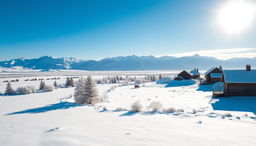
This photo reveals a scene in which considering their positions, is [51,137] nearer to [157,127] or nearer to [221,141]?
[157,127]

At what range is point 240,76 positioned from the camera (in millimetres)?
23547

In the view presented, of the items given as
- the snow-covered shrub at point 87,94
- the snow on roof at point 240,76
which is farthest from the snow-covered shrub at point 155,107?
the snow on roof at point 240,76

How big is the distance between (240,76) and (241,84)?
162cm

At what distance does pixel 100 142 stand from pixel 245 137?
518 centimetres

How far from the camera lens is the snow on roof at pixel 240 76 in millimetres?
22594

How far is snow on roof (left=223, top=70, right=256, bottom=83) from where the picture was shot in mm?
22594

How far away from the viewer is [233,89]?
22.9m

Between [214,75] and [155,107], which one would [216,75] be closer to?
[214,75]

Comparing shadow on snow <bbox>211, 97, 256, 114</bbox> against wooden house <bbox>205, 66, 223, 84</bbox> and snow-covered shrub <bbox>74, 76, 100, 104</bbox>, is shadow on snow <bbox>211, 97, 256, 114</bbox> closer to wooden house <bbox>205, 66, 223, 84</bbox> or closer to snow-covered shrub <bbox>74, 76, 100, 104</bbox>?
snow-covered shrub <bbox>74, 76, 100, 104</bbox>

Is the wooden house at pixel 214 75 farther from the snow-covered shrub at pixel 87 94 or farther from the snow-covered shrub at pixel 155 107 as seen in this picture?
the snow-covered shrub at pixel 155 107

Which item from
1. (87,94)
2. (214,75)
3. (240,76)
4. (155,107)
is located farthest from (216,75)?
(155,107)

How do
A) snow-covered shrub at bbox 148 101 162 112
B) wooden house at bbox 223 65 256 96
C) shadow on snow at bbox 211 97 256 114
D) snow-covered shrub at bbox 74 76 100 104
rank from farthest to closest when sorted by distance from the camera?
wooden house at bbox 223 65 256 96 < snow-covered shrub at bbox 74 76 100 104 < shadow on snow at bbox 211 97 256 114 < snow-covered shrub at bbox 148 101 162 112

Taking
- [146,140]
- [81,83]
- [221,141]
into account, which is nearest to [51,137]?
[146,140]

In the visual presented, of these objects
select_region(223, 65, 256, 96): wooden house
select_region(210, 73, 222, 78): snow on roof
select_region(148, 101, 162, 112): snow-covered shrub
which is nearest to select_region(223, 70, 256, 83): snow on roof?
select_region(223, 65, 256, 96): wooden house
